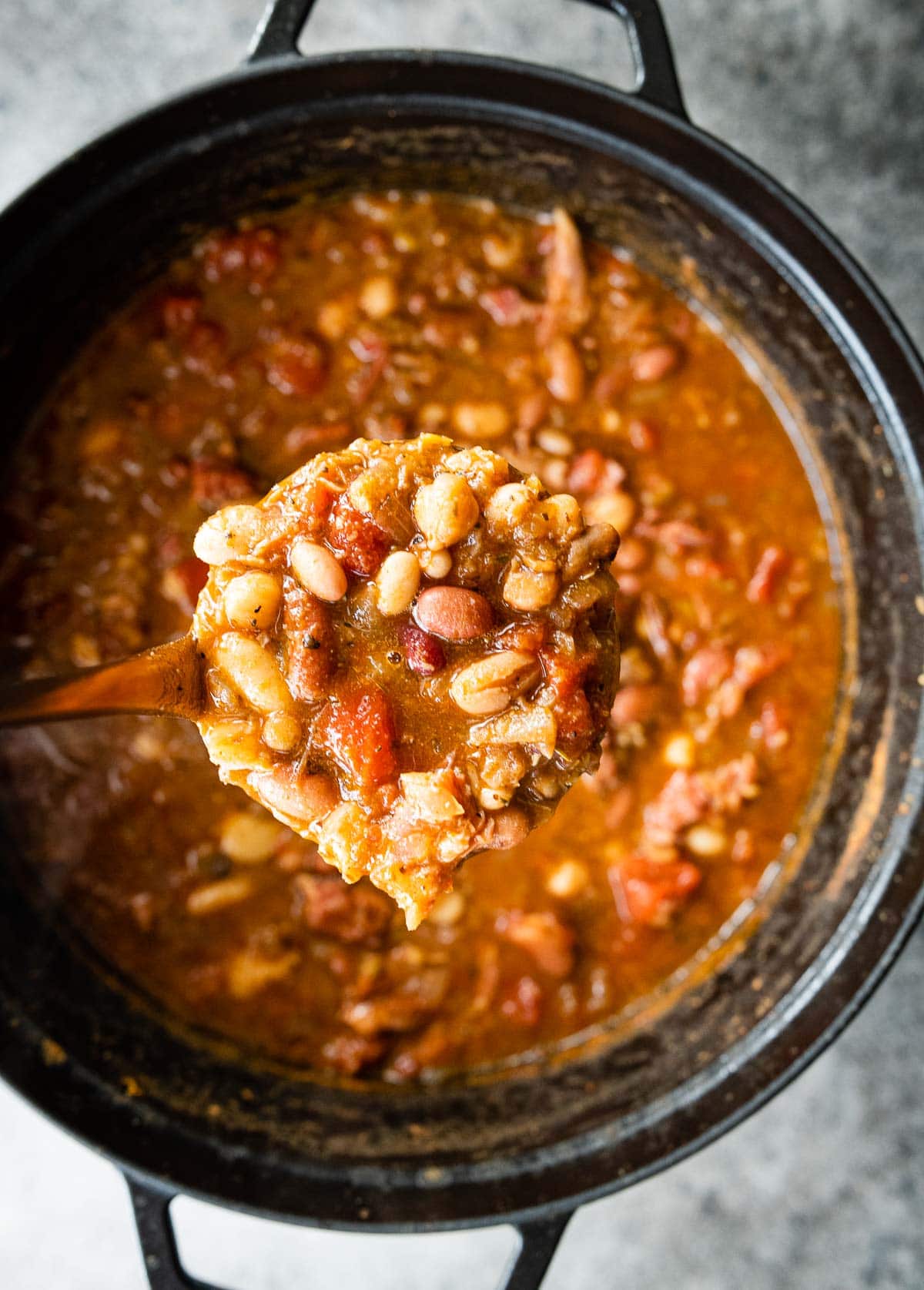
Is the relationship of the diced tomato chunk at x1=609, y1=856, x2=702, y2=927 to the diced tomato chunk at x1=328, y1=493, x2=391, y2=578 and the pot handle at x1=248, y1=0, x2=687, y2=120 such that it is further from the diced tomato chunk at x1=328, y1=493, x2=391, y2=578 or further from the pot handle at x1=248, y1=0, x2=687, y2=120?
the pot handle at x1=248, y1=0, x2=687, y2=120

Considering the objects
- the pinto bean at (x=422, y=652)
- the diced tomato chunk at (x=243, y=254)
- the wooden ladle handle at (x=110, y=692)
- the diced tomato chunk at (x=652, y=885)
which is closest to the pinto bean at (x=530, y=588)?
the pinto bean at (x=422, y=652)

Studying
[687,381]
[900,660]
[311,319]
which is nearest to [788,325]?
[687,381]

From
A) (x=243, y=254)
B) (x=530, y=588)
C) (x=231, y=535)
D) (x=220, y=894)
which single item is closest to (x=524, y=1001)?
(x=220, y=894)

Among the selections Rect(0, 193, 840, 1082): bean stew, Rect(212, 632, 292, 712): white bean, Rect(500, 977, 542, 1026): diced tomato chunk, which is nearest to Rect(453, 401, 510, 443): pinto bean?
Rect(0, 193, 840, 1082): bean stew

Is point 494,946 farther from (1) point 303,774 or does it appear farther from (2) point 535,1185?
(1) point 303,774

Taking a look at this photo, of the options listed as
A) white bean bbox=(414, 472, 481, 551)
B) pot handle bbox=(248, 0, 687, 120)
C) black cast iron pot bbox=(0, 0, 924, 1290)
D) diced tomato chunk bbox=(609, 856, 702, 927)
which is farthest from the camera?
diced tomato chunk bbox=(609, 856, 702, 927)

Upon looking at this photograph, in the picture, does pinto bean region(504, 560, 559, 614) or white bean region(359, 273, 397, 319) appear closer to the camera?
pinto bean region(504, 560, 559, 614)
